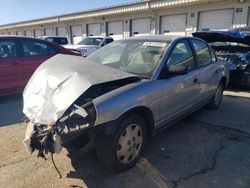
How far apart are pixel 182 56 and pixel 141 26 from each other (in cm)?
1545

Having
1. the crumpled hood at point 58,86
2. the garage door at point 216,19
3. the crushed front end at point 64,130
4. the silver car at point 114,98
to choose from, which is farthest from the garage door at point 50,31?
the crushed front end at point 64,130

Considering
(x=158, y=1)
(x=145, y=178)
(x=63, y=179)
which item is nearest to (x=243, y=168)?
(x=145, y=178)

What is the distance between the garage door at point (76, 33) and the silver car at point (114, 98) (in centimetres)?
2164

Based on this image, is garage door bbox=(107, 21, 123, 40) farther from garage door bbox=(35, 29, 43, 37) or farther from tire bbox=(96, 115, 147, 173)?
tire bbox=(96, 115, 147, 173)

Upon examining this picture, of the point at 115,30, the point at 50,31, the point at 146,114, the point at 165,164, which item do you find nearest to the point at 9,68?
the point at 146,114

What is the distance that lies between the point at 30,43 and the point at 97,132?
15.0 ft

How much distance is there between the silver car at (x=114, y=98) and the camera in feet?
8.31

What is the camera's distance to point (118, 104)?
2.69 m

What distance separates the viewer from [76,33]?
25.4 m

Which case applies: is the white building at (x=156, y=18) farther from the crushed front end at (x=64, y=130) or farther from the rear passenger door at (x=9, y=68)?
the crushed front end at (x=64, y=130)

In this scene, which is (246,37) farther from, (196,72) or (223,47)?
(196,72)

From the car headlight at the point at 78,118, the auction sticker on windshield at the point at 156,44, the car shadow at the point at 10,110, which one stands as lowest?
the car shadow at the point at 10,110

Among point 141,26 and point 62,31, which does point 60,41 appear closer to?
point 141,26

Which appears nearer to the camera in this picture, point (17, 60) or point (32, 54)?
point (17, 60)
